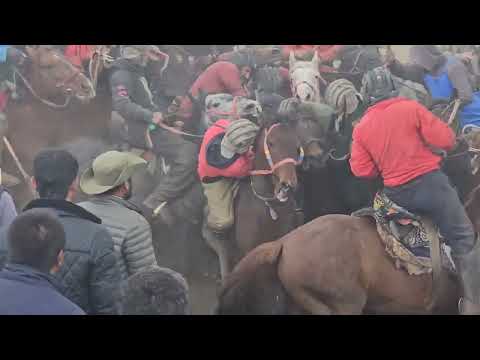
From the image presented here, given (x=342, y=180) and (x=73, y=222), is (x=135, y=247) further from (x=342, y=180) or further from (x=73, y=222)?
(x=342, y=180)

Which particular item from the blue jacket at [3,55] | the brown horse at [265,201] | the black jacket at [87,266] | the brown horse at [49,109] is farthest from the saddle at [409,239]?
the blue jacket at [3,55]

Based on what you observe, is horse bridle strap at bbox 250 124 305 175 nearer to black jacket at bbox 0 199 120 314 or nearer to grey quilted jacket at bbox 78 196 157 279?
grey quilted jacket at bbox 78 196 157 279

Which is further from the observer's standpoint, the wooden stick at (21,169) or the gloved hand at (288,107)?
the gloved hand at (288,107)

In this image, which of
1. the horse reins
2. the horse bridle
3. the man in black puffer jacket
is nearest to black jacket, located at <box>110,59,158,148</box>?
the horse reins

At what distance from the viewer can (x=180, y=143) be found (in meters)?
5.80

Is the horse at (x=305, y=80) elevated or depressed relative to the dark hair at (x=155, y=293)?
elevated

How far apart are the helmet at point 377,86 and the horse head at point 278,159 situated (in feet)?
2.32

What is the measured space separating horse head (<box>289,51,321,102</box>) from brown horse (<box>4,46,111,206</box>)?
1.51 m

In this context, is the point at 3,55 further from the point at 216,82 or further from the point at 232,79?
the point at 232,79

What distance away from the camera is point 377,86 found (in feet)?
19.1

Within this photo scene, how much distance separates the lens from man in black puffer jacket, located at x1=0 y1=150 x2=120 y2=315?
537 cm

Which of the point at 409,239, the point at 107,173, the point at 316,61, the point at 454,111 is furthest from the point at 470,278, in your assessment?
the point at 107,173

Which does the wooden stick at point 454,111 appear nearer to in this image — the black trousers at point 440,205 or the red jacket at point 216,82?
the black trousers at point 440,205

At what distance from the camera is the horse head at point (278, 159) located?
18.7ft
